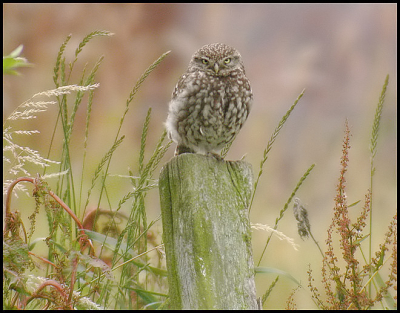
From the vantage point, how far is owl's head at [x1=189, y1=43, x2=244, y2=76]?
277cm

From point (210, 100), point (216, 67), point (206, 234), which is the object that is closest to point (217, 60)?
point (216, 67)

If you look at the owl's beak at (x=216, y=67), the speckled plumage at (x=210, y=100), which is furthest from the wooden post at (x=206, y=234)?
the owl's beak at (x=216, y=67)

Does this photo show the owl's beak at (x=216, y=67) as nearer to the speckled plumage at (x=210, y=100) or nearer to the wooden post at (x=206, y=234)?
the speckled plumage at (x=210, y=100)

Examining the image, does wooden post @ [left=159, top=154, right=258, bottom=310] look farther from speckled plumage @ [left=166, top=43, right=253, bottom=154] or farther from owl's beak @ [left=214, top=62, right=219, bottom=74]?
owl's beak @ [left=214, top=62, right=219, bottom=74]

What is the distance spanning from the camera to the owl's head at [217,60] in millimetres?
2766

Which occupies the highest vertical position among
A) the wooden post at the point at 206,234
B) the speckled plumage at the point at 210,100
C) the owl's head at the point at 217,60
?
the owl's head at the point at 217,60

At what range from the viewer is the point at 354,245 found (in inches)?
74.5

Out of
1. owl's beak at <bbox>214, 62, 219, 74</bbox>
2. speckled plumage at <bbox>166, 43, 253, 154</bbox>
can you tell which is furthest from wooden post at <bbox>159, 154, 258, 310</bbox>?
owl's beak at <bbox>214, 62, 219, 74</bbox>

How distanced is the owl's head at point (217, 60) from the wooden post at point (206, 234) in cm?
130

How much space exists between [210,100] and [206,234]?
1.34 meters

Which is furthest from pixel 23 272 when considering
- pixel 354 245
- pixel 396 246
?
pixel 396 246

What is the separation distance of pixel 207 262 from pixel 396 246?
35.6 inches

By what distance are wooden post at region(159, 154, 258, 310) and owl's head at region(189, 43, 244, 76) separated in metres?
1.30

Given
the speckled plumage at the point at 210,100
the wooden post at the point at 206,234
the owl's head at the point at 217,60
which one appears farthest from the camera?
the owl's head at the point at 217,60
